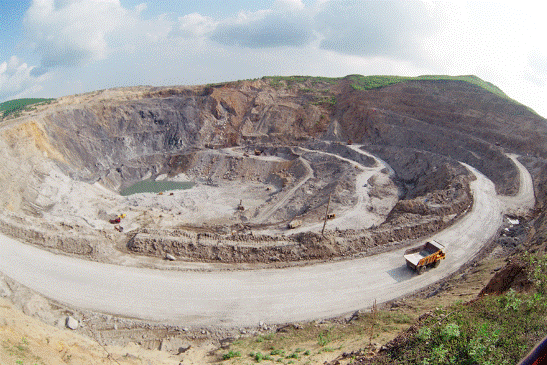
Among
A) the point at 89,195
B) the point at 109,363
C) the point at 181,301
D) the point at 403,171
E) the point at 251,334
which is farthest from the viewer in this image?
the point at 403,171

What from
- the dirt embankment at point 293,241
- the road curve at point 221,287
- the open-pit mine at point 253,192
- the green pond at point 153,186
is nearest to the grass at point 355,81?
the open-pit mine at point 253,192

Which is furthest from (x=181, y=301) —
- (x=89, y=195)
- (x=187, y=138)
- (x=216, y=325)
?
(x=187, y=138)

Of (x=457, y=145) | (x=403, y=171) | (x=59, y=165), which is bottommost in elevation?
(x=59, y=165)

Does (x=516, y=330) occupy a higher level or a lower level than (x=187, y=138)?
lower

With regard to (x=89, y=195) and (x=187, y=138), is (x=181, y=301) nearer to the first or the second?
(x=89, y=195)

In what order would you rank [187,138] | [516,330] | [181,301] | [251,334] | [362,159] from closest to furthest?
[516,330], [251,334], [181,301], [362,159], [187,138]

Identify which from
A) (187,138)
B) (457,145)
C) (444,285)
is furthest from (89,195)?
(457,145)

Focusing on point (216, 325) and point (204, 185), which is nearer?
point (216, 325)
